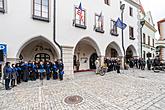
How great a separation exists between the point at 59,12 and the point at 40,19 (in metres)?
2.07

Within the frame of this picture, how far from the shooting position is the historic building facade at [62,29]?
442 inches

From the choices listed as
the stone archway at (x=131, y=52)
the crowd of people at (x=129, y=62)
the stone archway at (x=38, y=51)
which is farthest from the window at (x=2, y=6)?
the stone archway at (x=131, y=52)

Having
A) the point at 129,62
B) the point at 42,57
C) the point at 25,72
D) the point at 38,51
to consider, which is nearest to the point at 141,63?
the point at 129,62

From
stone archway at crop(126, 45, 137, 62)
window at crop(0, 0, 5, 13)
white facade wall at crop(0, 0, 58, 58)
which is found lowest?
stone archway at crop(126, 45, 137, 62)

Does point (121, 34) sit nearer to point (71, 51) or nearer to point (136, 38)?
point (136, 38)

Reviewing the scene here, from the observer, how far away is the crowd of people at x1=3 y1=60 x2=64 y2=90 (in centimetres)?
999

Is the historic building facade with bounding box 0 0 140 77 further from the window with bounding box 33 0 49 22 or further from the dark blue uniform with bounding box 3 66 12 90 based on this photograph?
the dark blue uniform with bounding box 3 66 12 90

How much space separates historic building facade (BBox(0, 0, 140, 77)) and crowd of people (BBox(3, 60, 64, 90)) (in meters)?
0.79

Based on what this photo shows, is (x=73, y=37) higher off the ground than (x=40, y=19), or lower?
lower

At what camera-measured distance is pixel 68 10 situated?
14.6 m

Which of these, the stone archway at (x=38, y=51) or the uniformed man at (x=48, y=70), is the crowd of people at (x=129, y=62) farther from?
the uniformed man at (x=48, y=70)

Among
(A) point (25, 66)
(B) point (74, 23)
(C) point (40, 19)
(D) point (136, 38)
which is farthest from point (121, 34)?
(A) point (25, 66)

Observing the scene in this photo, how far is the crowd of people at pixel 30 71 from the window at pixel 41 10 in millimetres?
3505

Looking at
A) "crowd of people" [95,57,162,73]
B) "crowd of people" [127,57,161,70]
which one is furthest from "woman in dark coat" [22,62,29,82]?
"crowd of people" [127,57,161,70]
